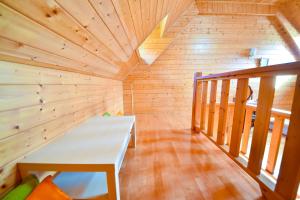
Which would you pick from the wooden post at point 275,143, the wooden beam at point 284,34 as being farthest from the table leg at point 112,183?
the wooden beam at point 284,34

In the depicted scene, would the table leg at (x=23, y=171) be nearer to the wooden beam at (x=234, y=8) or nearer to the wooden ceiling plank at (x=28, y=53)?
Answer: the wooden ceiling plank at (x=28, y=53)

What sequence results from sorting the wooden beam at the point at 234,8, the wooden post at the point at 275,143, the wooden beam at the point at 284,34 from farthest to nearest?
the wooden beam at the point at 284,34, the wooden beam at the point at 234,8, the wooden post at the point at 275,143

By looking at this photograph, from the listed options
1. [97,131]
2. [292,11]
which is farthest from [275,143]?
[292,11]

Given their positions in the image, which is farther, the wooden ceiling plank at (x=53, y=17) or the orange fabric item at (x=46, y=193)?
the orange fabric item at (x=46, y=193)

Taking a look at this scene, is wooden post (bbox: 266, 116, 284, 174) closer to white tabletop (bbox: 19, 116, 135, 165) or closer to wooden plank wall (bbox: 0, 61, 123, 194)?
white tabletop (bbox: 19, 116, 135, 165)

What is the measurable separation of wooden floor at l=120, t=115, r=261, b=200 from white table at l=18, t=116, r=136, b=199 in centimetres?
49

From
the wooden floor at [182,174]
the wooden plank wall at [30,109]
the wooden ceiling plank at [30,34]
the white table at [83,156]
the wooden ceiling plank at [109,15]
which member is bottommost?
the wooden floor at [182,174]

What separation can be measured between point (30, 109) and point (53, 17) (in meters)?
0.56

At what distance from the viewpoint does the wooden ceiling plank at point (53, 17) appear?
0.50 m

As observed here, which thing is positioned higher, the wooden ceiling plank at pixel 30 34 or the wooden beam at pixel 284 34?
the wooden beam at pixel 284 34

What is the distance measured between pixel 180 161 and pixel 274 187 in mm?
788

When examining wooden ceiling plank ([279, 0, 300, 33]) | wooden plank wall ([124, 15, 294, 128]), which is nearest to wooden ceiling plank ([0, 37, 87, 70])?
wooden plank wall ([124, 15, 294, 128])

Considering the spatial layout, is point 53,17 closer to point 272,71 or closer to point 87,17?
point 87,17

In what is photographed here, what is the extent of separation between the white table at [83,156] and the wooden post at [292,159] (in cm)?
98
